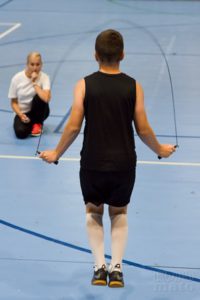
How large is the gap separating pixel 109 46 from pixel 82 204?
2.10 m

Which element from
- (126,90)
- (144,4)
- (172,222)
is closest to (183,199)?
(172,222)

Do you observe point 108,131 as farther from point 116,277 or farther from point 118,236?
point 116,277

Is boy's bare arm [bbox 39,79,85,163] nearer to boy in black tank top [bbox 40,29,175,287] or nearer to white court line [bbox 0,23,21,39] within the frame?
boy in black tank top [bbox 40,29,175,287]

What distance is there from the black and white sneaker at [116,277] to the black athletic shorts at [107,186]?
0.39 metres

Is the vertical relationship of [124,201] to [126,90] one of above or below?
below

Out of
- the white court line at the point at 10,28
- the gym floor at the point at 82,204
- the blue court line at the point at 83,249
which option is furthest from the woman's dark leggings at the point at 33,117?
the white court line at the point at 10,28

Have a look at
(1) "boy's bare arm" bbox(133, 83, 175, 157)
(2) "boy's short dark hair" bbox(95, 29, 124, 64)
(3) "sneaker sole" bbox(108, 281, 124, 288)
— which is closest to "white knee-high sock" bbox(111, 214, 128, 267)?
(3) "sneaker sole" bbox(108, 281, 124, 288)

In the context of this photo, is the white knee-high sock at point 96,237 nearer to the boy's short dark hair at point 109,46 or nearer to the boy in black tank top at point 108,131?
the boy in black tank top at point 108,131

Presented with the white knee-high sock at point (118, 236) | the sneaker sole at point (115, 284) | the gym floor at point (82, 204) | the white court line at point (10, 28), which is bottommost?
the white court line at point (10, 28)

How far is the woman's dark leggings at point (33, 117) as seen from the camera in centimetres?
704

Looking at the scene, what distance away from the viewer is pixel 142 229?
4973 mm

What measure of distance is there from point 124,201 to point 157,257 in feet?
2.78

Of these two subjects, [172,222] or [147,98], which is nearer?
[172,222]

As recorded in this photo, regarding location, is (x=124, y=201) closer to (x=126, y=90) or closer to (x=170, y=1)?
(x=126, y=90)
